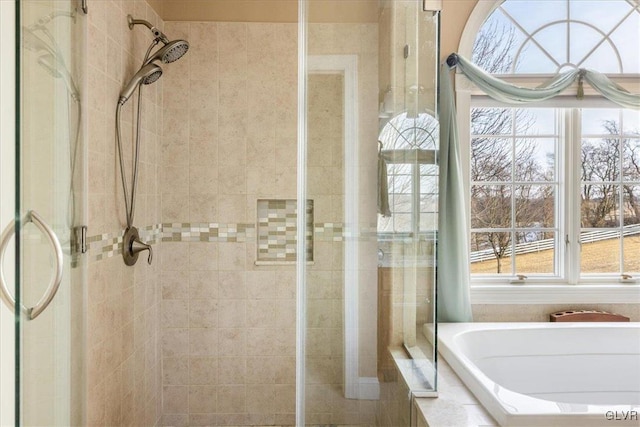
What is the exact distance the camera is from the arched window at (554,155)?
9.45ft

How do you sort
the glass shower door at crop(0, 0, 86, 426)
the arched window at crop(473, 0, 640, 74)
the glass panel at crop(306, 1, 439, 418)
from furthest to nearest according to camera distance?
the arched window at crop(473, 0, 640, 74)
the glass panel at crop(306, 1, 439, 418)
the glass shower door at crop(0, 0, 86, 426)

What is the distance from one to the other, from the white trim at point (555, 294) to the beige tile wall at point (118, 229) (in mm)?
1954

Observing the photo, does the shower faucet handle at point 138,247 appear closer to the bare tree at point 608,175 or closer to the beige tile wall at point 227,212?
the beige tile wall at point 227,212

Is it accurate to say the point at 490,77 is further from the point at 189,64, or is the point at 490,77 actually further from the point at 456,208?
the point at 189,64

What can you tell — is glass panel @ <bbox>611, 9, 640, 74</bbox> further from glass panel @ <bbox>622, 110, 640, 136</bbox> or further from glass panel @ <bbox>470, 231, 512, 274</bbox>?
glass panel @ <bbox>470, 231, 512, 274</bbox>

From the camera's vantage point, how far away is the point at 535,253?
296cm

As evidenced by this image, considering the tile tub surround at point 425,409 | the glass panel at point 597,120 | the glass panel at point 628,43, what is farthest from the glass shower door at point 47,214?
the glass panel at point 628,43

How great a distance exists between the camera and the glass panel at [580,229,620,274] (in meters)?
2.97

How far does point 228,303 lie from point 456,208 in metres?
1.47

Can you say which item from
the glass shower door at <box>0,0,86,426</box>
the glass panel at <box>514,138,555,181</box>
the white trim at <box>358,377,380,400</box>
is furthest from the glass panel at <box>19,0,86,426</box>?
the glass panel at <box>514,138,555,181</box>

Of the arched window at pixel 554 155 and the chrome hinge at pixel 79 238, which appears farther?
the arched window at pixel 554 155

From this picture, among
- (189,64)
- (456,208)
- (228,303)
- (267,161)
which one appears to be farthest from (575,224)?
(189,64)

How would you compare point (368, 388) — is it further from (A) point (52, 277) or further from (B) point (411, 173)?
(A) point (52, 277)
